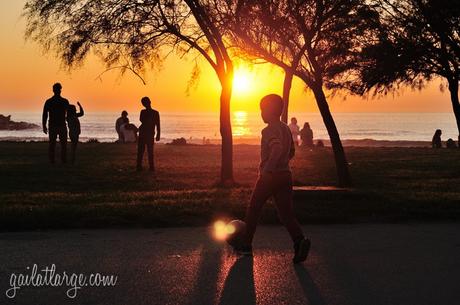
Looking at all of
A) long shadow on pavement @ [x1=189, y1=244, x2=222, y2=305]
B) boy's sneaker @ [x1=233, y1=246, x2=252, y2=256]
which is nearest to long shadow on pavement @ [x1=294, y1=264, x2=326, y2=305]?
boy's sneaker @ [x1=233, y1=246, x2=252, y2=256]

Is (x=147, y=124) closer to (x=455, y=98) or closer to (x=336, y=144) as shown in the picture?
(x=336, y=144)

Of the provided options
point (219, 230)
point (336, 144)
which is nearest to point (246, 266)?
point (219, 230)

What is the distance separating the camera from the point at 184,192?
462 inches

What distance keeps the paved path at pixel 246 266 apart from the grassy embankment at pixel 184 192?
2.80ft

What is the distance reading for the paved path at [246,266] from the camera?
5.34 metres

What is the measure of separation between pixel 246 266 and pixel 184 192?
213 inches

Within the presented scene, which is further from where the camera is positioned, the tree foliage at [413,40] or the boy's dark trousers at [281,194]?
the tree foliage at [413,40]

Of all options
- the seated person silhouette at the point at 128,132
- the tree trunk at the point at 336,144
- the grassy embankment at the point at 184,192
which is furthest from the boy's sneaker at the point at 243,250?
the seated person silhouette at the point at 128,132

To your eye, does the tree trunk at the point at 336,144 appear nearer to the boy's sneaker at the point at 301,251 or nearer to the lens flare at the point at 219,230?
the lens flare at the point at 219,230

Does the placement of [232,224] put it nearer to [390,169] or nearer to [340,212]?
[340,212]

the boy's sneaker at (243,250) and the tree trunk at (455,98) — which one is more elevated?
the tree trunk at (455,98)

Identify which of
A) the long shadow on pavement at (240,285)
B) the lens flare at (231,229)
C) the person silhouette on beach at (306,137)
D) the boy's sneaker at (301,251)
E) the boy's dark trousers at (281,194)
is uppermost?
the person silhouette on beach at (306,137)

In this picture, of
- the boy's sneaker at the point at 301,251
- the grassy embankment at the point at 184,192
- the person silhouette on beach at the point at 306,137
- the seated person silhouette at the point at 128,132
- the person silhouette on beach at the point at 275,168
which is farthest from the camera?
the person silhouette on beach at the point at 306,137

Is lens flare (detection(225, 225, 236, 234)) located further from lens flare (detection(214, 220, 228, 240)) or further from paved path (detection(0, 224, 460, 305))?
lens flare (detection(214, 220, 228, 240))
